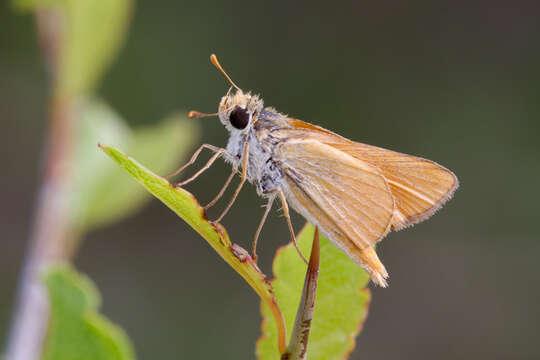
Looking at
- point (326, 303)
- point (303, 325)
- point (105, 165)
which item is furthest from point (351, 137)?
point (303, 325)

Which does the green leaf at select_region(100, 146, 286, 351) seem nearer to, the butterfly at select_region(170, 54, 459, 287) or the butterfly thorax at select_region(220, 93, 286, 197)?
the butterfly at select_region(170, 54, 459, 287)

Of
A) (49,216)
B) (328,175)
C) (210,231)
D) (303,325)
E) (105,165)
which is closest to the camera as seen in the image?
(303,325)

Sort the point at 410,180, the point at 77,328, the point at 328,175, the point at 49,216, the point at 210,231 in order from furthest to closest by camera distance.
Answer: the point at 49,216 < the point at 328,175 < the point at 410,180 < the point at 77,328 < the point at 210,231

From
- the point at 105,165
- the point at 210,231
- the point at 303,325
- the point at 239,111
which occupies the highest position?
the point at 105,165

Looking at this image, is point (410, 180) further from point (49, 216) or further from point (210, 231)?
point (49, 216)

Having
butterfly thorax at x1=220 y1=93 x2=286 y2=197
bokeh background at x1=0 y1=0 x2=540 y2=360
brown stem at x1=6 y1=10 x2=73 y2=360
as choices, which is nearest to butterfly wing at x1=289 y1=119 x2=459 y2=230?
butterfly thorax at x1=220 y1=93 x2=286 y2=197

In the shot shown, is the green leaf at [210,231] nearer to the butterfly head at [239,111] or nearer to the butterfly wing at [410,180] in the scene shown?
the butterfly wing at [410,180]

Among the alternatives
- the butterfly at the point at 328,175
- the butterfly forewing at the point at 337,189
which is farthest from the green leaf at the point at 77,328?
the butterfly forewing at the point at 337,189
